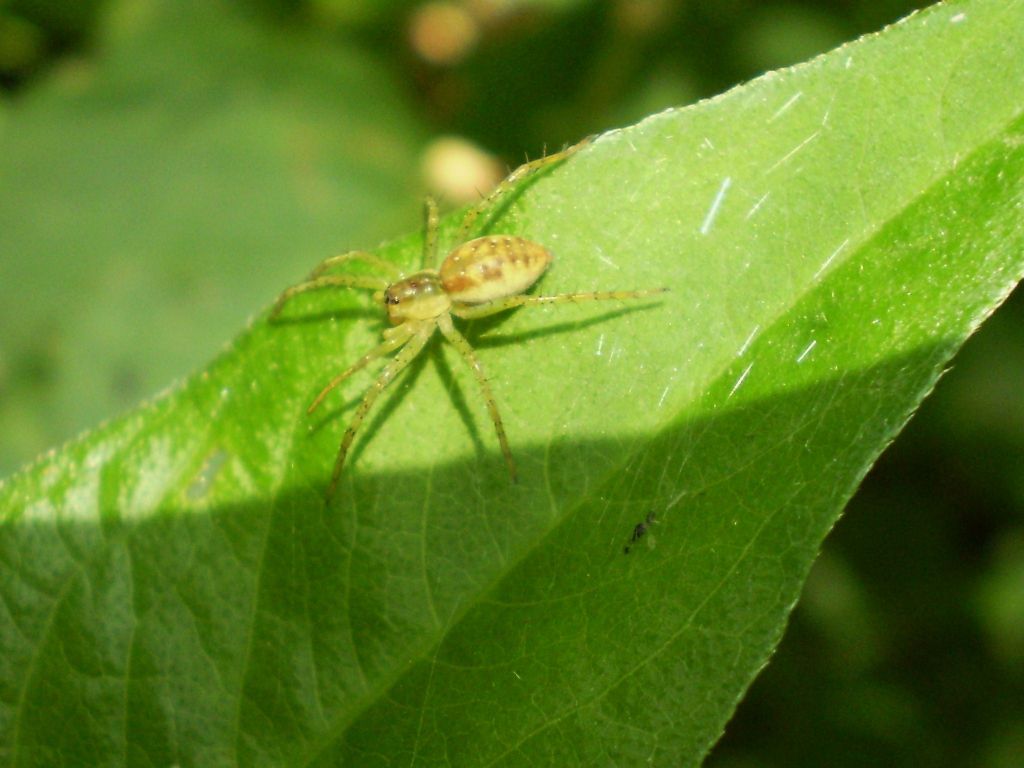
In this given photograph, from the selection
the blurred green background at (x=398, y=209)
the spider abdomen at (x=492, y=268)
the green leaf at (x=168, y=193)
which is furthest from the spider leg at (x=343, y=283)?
the green leaf at (x=168, y=193)

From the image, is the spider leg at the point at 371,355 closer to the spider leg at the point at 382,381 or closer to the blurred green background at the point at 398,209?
the spider leg at the point at 382,381

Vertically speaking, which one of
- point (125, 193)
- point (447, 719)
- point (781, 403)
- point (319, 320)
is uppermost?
point (125, 193)

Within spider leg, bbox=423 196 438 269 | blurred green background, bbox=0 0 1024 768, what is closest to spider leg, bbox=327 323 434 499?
spider leg, bbox=423 196 438 269

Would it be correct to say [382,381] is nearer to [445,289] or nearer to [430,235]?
[430,235]

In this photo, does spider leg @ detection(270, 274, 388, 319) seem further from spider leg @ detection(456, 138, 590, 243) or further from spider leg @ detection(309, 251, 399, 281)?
spider leg @ detection(456, 138, 590, 243)

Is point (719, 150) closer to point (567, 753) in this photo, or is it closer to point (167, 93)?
point (567, 753)

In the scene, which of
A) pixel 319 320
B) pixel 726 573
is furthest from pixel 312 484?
pixel 726 573

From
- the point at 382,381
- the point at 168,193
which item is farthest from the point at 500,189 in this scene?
the point at 168,193
